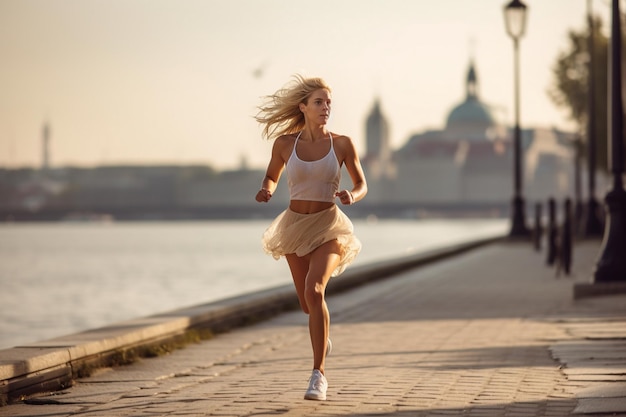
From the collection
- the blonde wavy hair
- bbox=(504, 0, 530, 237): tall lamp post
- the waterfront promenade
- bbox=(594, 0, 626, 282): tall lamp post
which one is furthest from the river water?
the blonde wavy hair

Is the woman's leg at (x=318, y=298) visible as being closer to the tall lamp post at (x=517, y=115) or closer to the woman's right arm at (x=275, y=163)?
the woman's right arm at (x=275, y=163)

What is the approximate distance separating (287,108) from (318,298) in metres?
1.08

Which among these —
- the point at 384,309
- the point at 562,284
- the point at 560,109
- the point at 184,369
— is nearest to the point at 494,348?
the point at 184,369

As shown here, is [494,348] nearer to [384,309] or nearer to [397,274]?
[384,309]

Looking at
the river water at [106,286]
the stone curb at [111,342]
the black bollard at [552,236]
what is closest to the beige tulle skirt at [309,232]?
the stone curb at [111,342]

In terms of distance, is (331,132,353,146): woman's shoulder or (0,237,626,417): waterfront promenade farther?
(331,132,353,146): woman's shoulder

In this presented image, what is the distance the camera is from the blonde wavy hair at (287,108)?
824cm

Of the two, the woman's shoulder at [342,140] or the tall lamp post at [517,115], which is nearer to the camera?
the woman's shoulder at [342,140]

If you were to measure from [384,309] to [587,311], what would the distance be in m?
2.47

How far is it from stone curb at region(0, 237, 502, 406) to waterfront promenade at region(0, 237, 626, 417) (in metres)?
0.13

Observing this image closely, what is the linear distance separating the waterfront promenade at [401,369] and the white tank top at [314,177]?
1.08 m

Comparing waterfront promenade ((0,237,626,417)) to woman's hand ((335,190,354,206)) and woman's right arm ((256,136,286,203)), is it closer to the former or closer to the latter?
woman's hand ((335,190,354,206))

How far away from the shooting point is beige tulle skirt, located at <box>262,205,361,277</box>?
820cm

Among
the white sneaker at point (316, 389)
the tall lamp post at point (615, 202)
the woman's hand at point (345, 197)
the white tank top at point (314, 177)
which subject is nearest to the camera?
the woman's hand at point (345, 197)
